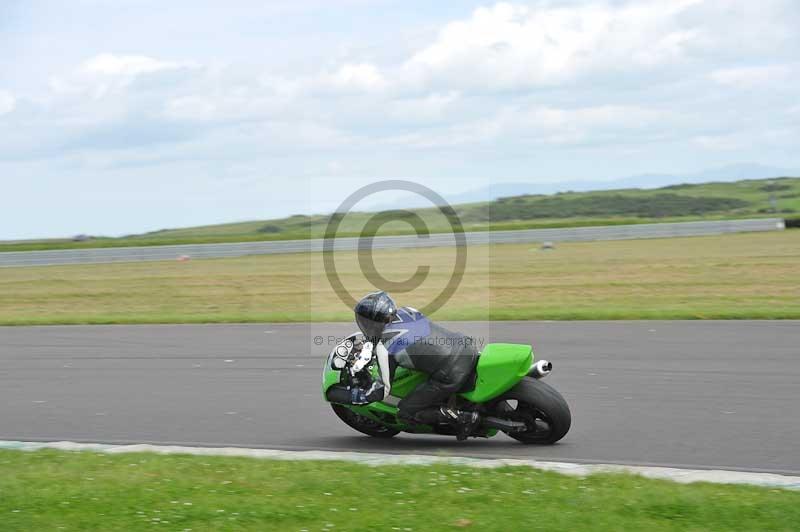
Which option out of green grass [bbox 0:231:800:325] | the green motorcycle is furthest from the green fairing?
green grass [bbox 0:231:800:325]

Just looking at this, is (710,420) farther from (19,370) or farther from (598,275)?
(598,275)

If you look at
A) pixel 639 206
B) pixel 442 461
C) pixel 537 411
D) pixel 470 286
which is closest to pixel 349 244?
pixel 470 286

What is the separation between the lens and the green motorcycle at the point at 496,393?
848 cm

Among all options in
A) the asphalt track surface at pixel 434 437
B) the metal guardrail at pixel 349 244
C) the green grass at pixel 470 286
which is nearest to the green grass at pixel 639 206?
the metal guardrail at pixel 349 244

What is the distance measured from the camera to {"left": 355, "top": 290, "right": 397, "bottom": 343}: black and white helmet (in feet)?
27.9

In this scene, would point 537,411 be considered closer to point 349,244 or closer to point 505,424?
point 505,424

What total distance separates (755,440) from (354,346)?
353cm

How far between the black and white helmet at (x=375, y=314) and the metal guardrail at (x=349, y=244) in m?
32.7

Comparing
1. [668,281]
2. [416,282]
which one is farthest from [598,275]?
[416,282]

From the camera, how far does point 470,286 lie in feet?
87.8

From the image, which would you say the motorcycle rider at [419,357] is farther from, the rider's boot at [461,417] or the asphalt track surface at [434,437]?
the asphalt track surface at [434,437]

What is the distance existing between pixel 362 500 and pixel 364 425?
2760 mm

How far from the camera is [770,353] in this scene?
521 inches

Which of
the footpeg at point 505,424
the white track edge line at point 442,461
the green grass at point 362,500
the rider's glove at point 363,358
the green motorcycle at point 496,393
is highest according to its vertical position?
the rider's glove at point 363,358
